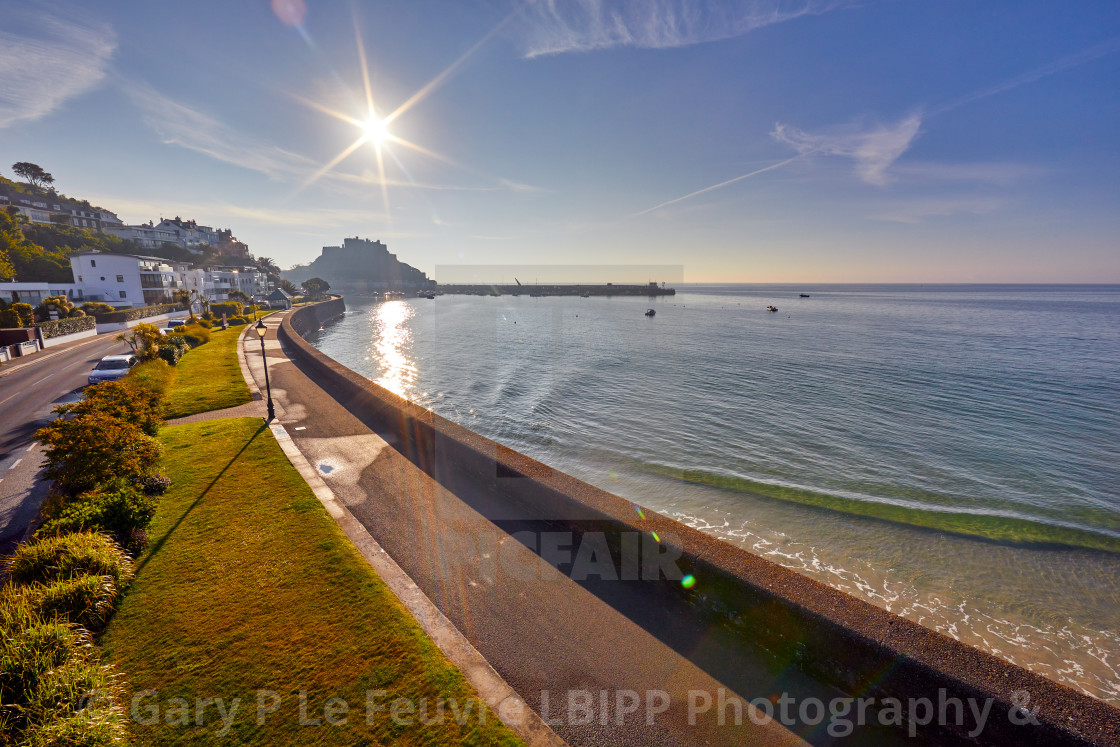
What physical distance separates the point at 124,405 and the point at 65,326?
4176 centimetres

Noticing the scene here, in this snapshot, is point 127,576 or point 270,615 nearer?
point 270,615

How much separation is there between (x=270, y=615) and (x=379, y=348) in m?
49.1

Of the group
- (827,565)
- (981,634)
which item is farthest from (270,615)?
(981,634)

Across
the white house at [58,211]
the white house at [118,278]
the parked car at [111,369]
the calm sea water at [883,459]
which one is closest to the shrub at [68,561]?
the calm sea water at [883,459]

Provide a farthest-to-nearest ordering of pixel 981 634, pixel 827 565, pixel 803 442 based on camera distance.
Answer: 1. pixel 803 442
2. pixel 827 565
3. pixel 981 634

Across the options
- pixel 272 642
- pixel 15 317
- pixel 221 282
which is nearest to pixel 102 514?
pixel 272 642

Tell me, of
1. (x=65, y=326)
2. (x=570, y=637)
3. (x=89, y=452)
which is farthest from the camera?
(x=65, y=326)

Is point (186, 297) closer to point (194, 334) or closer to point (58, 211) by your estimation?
point (194, 334)

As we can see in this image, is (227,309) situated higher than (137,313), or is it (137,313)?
(227,309)

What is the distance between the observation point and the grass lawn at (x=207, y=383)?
20547 mm

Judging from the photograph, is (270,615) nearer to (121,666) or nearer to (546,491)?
(121,666)

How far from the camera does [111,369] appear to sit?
24.8 m

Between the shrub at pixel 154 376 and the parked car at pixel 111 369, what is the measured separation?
2251 millimetres

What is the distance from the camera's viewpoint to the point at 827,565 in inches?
469
